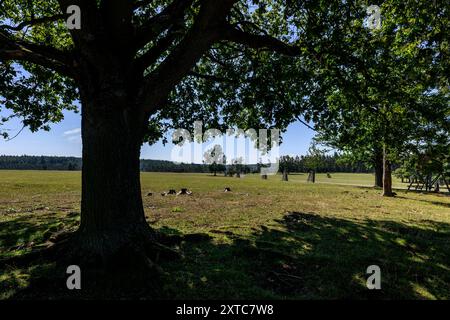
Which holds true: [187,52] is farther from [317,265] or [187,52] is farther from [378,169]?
[378,169]

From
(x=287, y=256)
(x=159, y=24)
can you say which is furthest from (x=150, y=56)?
(x=287, y=256)

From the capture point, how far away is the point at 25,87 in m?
10.3

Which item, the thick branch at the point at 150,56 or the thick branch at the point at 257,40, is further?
the thick branch at the point at 257,40

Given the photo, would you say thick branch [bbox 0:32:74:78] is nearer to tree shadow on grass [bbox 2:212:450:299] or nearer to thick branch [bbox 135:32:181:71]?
thick branch [bbox 135:32:181:71]

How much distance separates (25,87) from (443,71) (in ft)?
46.5

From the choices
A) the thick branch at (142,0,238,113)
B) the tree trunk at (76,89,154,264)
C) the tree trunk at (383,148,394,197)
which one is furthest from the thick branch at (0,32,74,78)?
the tree trunk at (383,148,394,197)

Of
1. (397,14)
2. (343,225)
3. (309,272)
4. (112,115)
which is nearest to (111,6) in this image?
(112,115)

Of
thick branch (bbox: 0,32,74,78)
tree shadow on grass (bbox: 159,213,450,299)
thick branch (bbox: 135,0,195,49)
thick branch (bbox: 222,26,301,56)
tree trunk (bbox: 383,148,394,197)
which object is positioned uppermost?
thick branch (bbox: 222,26,301,56)

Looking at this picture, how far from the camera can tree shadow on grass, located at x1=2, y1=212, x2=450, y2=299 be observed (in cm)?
431

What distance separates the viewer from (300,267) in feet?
17.8

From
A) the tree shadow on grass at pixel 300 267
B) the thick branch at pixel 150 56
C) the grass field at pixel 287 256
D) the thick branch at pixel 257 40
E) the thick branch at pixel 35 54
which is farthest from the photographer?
the thick branch at pixel 257 40

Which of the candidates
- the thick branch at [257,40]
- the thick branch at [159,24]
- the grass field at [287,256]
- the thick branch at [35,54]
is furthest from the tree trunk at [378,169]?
the thick branch at [35,54]

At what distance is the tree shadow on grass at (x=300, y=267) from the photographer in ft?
14.1

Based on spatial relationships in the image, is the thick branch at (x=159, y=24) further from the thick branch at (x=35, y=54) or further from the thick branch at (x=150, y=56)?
the thick branch at (x=35, y=54)
